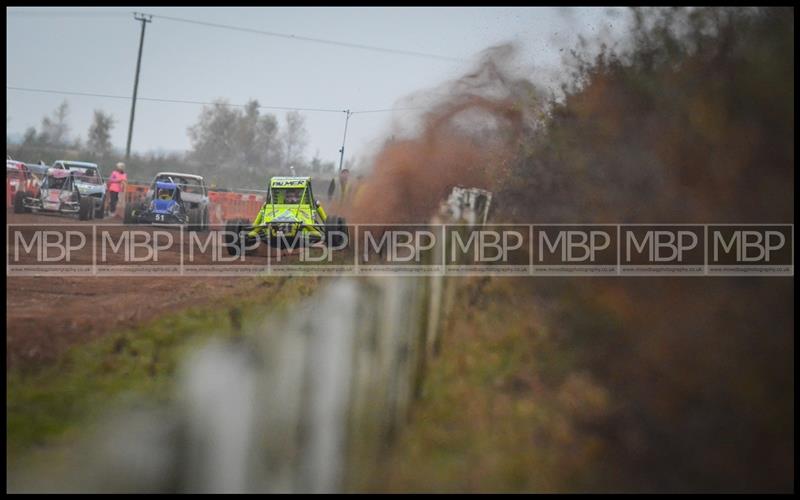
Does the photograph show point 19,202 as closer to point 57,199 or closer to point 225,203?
point 57,199

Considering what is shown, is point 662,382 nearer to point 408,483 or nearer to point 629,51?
point 408,483

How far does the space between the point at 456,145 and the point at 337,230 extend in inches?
138

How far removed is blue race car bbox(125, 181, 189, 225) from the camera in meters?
22.5

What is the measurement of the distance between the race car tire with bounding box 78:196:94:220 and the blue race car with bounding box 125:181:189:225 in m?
1.05

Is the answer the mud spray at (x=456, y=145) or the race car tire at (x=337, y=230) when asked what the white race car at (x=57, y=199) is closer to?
the race car tire at (x=337, y=230)

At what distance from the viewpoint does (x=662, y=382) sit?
6.09m

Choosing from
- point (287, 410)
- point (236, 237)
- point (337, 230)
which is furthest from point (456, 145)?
point (287, 410)

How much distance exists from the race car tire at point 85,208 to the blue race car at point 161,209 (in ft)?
3.46

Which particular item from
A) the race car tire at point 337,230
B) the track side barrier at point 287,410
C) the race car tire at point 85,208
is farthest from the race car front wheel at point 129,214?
the track side barrier at point 287,410

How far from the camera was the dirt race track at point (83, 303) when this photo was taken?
9705 millimetres

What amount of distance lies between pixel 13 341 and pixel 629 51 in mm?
7478

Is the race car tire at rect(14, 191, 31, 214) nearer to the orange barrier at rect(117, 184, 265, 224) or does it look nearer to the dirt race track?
the orange barrier at rect(117, 184, 265, 224)
